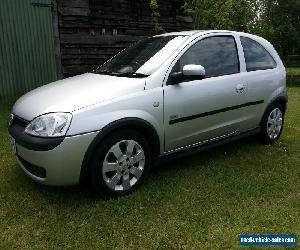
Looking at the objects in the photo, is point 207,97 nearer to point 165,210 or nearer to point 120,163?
point 120,163

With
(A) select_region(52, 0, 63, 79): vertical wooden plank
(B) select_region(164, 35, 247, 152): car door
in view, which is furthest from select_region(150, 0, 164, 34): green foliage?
(B) select_region(164, 35, 247, 152): car door

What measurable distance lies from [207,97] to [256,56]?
4.41ft

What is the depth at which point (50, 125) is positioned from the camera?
3.26 m

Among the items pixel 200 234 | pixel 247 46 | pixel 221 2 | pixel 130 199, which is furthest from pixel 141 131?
pixel 221 2

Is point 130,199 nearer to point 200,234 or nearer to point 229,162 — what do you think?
point 200,234

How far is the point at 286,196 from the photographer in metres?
3.80

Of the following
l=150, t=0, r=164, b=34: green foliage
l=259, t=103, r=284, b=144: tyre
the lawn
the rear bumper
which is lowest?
the lawn

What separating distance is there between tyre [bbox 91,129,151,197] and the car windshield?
756mm

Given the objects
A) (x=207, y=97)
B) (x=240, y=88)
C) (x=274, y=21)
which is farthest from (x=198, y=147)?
(x=274, y=21)

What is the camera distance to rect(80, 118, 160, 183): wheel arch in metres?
3.32

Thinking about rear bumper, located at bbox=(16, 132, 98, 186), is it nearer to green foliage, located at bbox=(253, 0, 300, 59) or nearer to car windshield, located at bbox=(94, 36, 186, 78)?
car windshield, located at bbox=(94, 36, 186, 78)

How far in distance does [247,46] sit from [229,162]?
1625 mm

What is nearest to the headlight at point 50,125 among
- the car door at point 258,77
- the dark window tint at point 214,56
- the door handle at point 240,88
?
the dark window tint at point 214,56

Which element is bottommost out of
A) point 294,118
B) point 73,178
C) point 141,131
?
point 294,118
